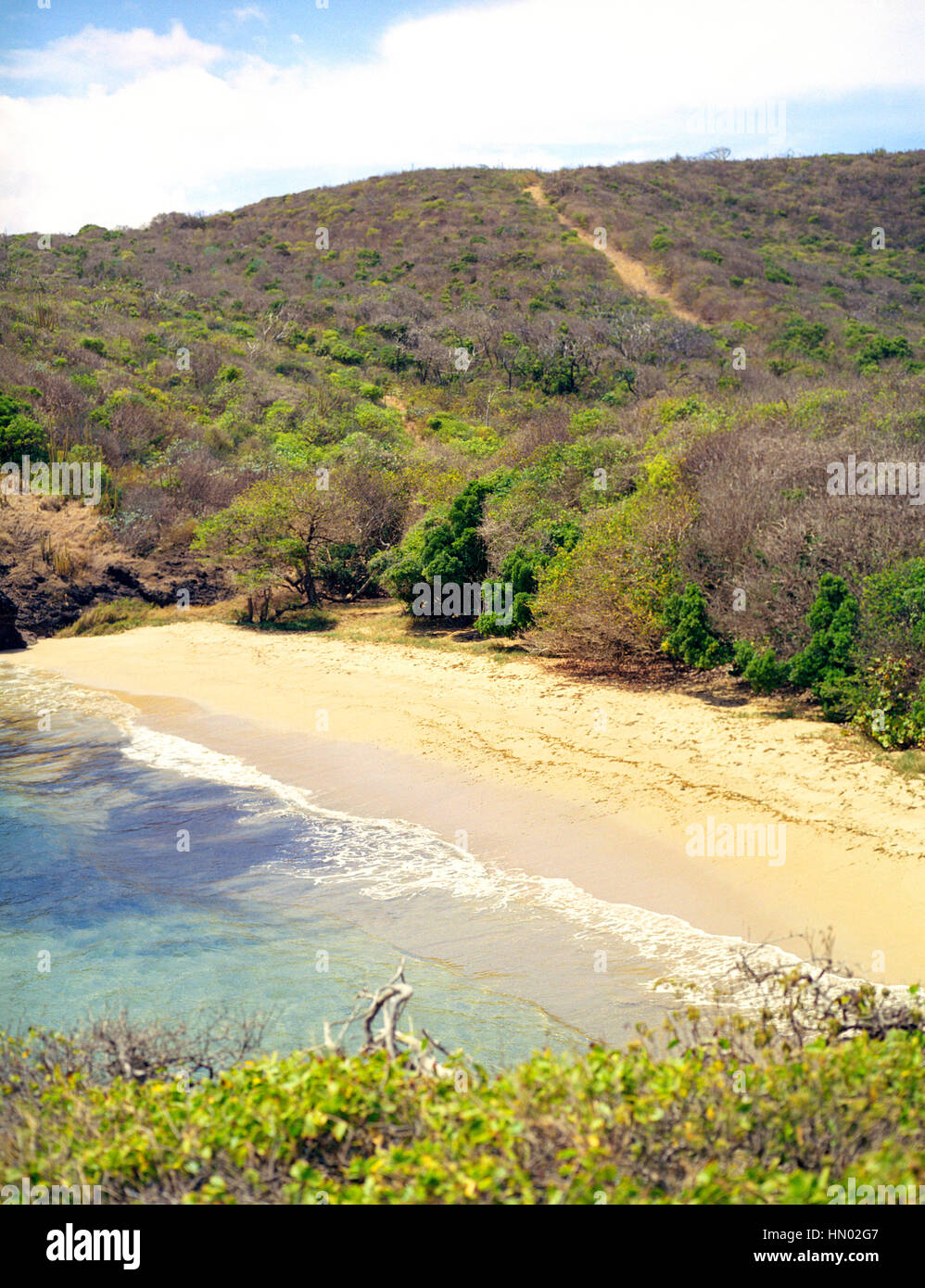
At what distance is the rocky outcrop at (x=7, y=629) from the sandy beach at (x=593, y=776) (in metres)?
3.87

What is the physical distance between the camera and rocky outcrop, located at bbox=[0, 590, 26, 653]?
18.8m

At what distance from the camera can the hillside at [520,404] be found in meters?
11.9

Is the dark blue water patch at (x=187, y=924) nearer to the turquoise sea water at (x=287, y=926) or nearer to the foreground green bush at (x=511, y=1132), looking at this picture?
the turquoise sea water at (x=287, y=926)

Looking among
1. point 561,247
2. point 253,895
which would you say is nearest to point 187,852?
point 253,895

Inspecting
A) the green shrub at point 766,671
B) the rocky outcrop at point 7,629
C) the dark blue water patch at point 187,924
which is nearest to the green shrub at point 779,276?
the rocky outcrop at point 7,629

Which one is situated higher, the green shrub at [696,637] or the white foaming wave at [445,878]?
the green shrub at [696,637]

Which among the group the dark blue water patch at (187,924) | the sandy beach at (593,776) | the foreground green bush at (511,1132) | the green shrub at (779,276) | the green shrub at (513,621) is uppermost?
the green shrub at (779,276)

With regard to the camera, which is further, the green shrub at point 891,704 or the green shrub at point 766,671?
the green shrub at point 766,671

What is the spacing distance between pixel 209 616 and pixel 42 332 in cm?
1784

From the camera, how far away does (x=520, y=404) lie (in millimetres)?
31547

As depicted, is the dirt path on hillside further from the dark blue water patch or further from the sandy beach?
the dark blue water patch

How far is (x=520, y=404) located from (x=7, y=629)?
18.7 meters

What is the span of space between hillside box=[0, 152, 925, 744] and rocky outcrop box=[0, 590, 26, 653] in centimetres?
58
